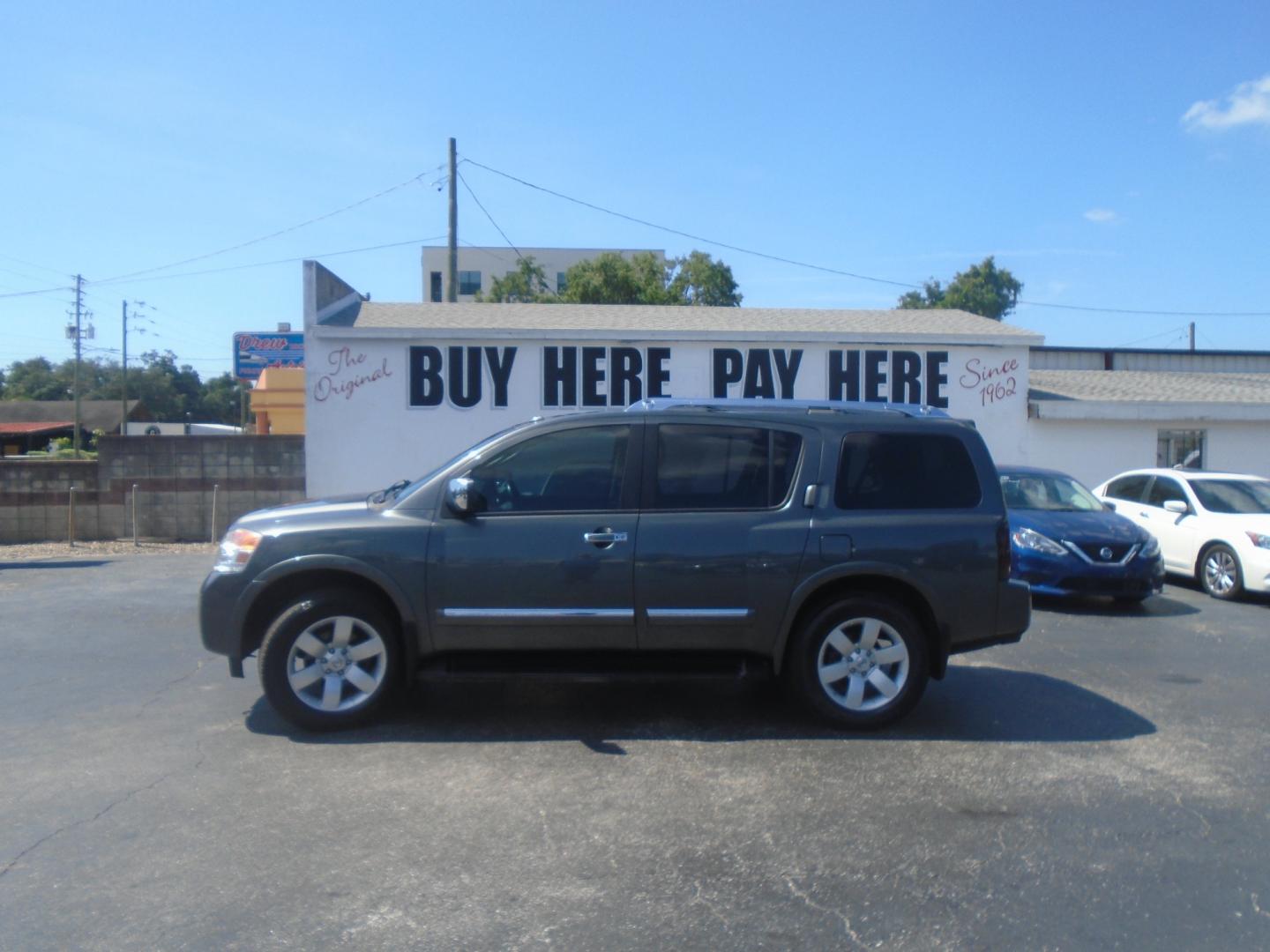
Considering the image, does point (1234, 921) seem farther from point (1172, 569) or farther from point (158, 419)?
point (158, 419)

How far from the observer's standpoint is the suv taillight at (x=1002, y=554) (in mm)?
6293

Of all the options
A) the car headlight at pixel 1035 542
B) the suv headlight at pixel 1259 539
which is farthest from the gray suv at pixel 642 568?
the suv headlight at pixel 1259 539

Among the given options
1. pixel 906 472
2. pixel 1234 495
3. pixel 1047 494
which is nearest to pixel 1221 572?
pixel 1234 495

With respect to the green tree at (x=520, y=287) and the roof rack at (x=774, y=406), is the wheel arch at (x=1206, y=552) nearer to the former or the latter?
the roof rack at (x=774, y=406)

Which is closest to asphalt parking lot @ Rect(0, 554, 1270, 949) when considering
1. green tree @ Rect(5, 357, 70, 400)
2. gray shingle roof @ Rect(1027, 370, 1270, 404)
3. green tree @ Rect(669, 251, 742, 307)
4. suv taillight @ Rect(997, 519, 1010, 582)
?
suv taillight @ Rect(997, 519, 1010, 582)

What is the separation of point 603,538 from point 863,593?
5.28ft

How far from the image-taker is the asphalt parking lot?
12.6 feet

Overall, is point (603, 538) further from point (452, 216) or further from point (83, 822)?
point (452, 216)

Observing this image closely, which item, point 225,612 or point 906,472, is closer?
point 225,612

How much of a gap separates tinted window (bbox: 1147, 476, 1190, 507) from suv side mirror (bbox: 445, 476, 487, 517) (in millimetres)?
9775

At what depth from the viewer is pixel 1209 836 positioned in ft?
15.4

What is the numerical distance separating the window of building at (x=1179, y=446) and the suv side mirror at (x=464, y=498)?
53.7 ft

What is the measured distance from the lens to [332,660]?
609 cm

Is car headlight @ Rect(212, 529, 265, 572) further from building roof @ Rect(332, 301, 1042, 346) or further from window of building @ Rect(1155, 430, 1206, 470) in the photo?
window of building @ Rect(1155, 430, 1206, 470)
